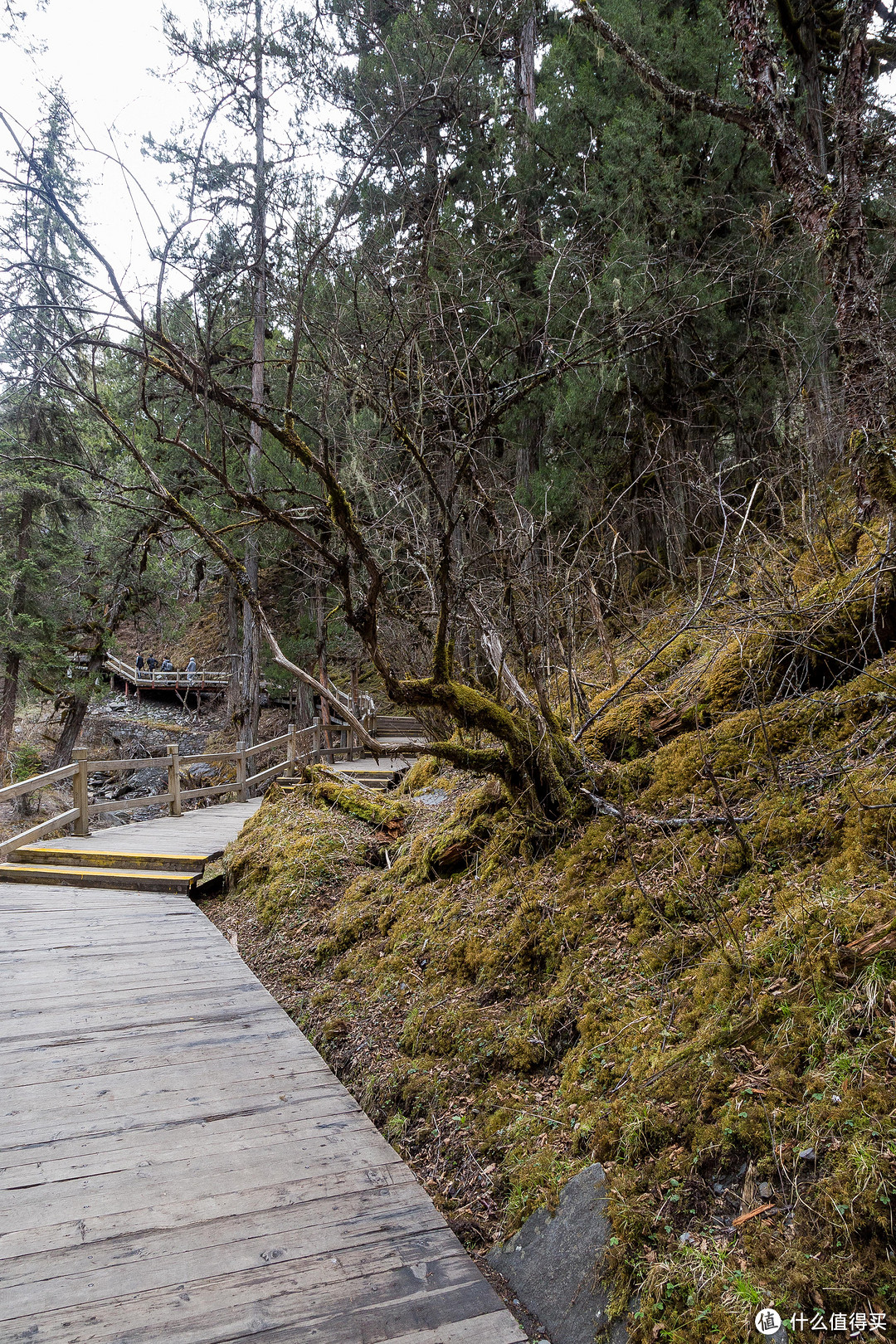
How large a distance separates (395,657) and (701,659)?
4138mm

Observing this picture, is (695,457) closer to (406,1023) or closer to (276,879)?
(406,1023)

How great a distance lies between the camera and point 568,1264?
2.18 meters

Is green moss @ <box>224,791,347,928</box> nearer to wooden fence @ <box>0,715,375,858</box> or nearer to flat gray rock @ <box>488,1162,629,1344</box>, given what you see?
wooden fence @ <box>0,715,375,858</box>

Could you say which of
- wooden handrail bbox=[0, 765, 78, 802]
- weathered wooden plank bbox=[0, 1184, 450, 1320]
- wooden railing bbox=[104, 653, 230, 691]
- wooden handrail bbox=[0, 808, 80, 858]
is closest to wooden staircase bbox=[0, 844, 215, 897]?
wooden handrail bbox=[0, 808, 80, 858]

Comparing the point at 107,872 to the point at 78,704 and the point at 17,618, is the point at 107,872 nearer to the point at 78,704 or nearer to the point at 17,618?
the point at 17,618

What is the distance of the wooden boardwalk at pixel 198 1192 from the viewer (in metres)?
2.02

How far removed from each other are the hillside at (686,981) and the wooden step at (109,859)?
2.35 meters

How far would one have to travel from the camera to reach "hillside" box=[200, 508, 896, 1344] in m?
1.87

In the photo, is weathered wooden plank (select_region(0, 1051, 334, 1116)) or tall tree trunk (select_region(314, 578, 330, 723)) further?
tall tree trunk (select_region(314, 578, 330, 723))

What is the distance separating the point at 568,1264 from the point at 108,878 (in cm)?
610

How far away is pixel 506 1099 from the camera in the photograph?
9.70ft

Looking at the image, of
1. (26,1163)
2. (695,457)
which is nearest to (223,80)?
(695,457)

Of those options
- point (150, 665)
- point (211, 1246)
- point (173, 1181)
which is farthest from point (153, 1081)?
point (150, 665)

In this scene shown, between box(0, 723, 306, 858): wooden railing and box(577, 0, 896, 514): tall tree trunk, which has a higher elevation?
box(577, 0, 896, 514): tall tree trunk
